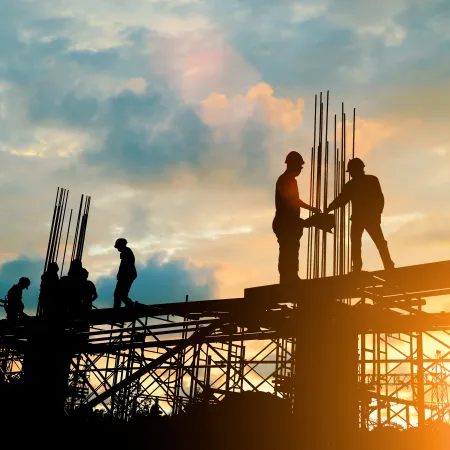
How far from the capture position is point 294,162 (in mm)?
10477

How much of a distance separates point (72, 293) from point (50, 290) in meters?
0.94

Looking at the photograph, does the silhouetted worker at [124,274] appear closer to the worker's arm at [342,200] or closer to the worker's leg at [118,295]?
the worker's leg at [118,295]

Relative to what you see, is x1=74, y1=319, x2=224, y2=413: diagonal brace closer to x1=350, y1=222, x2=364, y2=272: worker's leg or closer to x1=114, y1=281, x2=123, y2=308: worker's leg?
x1=350, y1=222, x2=364, y2=272: worker's leg

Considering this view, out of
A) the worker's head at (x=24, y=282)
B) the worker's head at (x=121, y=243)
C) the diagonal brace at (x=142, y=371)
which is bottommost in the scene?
the diagonal brace at (x=142, y=371)

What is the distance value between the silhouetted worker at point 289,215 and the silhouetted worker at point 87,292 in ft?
24.1

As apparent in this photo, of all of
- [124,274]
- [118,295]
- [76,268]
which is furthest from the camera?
[76,268]

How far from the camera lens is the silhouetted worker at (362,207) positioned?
1066 centimetres

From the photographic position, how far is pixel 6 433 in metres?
13.6

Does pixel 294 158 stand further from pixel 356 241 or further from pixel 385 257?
pixel 385 257

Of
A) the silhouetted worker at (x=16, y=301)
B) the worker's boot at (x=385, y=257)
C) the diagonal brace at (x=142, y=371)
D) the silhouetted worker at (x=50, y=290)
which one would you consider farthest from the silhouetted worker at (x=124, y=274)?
the worker's boot at (x=385, y=257)

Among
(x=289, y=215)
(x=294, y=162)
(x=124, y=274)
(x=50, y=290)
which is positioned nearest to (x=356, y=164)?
(x=294, y=162)

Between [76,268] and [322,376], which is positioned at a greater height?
[76,268]

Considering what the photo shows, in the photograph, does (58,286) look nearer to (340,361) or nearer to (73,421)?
(73,421)

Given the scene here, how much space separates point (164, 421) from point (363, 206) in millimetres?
6562
